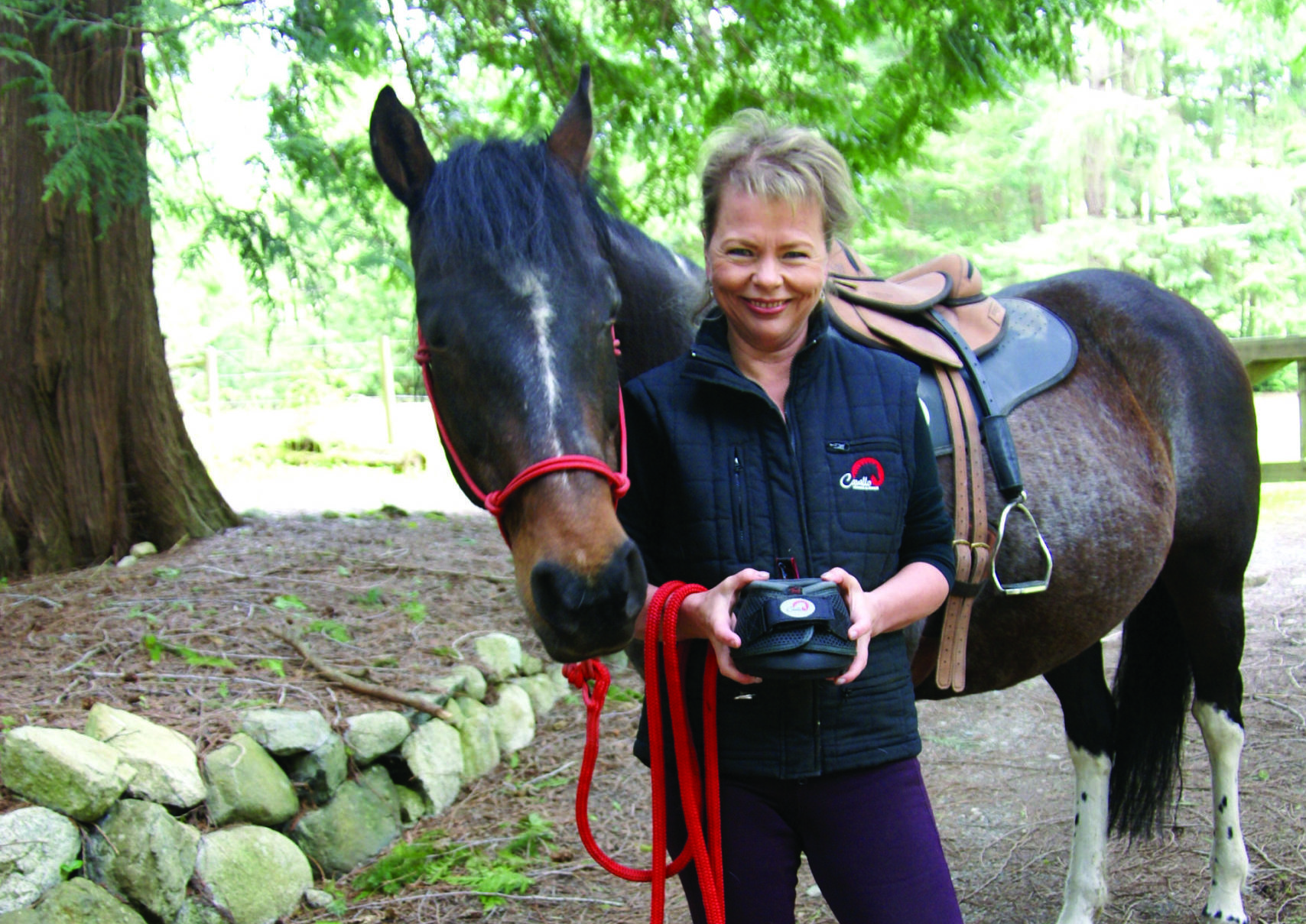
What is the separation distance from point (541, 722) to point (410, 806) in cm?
113

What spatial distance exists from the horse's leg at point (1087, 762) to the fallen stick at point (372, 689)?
2.19m

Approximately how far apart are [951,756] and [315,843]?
260 centimetres

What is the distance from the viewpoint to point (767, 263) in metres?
1.46

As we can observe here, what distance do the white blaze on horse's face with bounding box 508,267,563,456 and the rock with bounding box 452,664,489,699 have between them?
113 inches

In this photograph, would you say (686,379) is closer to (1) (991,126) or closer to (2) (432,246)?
(2) (432,246)

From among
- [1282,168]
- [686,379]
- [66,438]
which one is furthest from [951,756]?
[1282,168]

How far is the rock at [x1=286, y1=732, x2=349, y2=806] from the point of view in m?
3.15

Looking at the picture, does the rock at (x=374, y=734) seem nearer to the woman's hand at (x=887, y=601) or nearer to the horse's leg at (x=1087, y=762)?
the horse's leg at (x=1087, y=762)

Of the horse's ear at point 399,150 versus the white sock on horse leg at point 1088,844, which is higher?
the horse's ear at point 399,150

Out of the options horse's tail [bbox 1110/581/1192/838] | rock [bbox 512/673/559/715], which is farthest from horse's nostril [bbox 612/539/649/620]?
rock [bbox 512/673/559/715]

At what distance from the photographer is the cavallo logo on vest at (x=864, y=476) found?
146cm

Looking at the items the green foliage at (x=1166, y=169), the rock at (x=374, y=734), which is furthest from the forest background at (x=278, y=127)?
the green foliage at (x=1166, y=169)

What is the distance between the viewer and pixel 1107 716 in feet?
9.78

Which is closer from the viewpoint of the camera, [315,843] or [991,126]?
[315,843]
